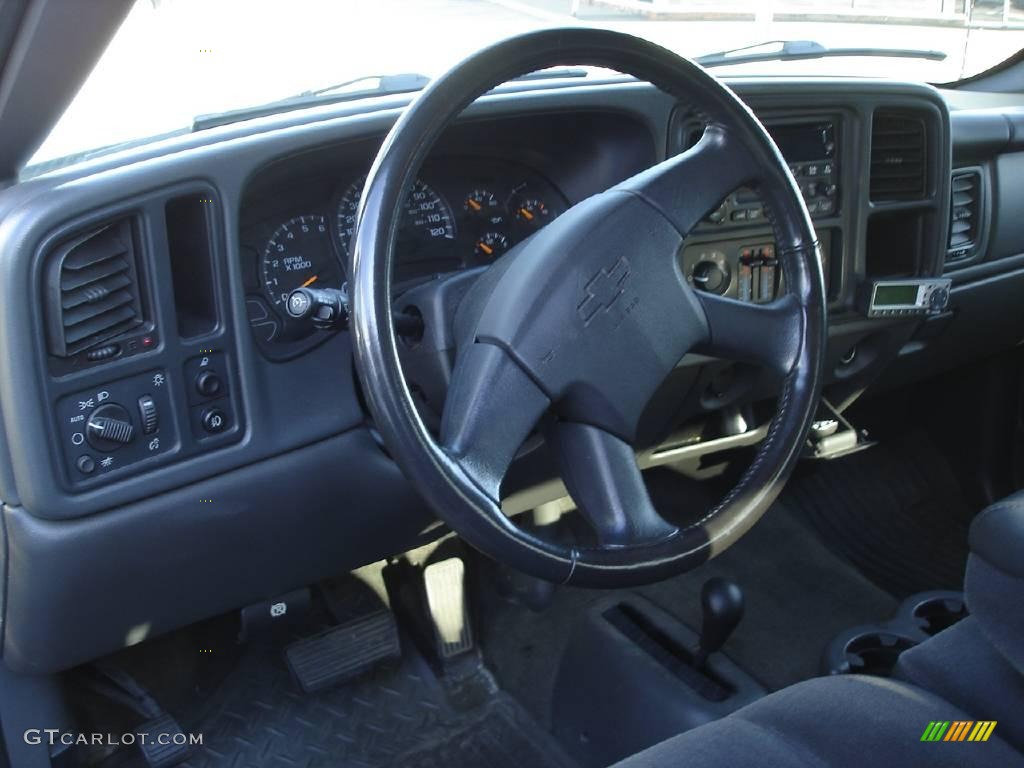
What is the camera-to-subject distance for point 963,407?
3.03 m

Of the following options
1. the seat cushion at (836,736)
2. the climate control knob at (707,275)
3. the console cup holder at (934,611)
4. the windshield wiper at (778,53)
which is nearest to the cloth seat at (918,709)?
the seat cushion at (836,736)

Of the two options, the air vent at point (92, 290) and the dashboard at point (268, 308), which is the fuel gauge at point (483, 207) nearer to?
the dashboard at point (268, 308)

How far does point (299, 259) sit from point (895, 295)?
4.16 ft

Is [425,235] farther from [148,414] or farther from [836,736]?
[836,736]

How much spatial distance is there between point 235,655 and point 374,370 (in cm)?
131

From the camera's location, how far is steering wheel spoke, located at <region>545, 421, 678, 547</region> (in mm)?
1418

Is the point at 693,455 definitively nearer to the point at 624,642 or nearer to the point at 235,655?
the point at 624,642

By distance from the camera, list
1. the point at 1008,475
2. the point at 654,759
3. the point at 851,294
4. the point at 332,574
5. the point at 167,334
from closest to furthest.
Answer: the point at 654,759
the point at 167,334
the point at 332,574
the point at 851,294
the point at 1008,475

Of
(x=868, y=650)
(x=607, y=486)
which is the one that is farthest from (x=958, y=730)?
(x=868, y=650)

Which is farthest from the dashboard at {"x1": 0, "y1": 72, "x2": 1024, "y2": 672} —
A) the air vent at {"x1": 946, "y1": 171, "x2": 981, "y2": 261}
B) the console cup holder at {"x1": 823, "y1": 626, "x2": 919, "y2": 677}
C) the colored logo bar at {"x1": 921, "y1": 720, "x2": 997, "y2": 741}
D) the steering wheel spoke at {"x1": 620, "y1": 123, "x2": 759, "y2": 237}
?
the colored logo bar at {"x1": 921, "y1": 720, "x2": 997, "y2": 741}

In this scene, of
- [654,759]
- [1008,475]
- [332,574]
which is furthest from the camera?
[1008,475]

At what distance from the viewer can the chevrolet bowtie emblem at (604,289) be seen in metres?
1.41

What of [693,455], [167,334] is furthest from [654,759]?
[693,455]

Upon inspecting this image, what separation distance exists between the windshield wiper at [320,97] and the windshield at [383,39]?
23 millimetres
